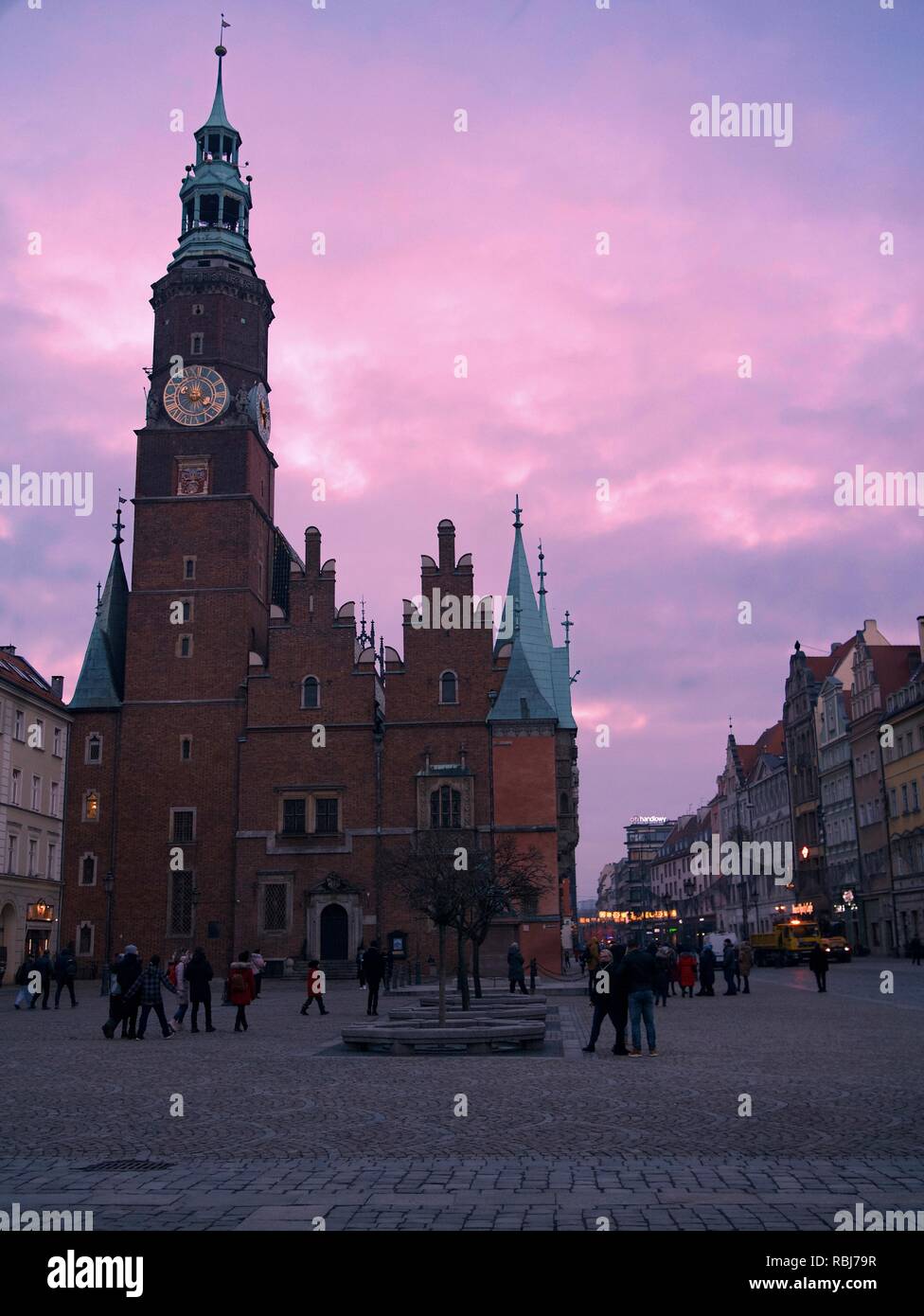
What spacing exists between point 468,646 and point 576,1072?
40989 mm

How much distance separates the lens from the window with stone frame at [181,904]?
55281 mm

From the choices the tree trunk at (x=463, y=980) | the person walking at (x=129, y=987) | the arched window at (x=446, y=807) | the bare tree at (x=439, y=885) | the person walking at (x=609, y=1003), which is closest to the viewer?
the person walking at (x=609, y=1003)

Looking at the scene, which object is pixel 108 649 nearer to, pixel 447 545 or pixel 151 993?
pixel 447 545

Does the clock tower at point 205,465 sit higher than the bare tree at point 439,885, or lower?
higher

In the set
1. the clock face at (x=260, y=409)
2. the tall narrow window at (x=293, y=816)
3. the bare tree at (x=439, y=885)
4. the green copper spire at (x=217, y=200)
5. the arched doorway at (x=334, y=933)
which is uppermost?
the green copper spire at (x=217, y=200)

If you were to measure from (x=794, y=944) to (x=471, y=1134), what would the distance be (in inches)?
2068

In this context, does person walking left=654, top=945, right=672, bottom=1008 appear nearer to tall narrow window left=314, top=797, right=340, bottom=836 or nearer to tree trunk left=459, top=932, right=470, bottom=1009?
tree trunk left=459, top=932, right=470, bottom=1009

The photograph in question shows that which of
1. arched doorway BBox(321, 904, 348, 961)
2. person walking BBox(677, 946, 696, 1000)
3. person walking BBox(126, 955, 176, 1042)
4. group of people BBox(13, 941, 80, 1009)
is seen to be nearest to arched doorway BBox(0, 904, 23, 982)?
group of people BBox(13, 941, 80, 1009)

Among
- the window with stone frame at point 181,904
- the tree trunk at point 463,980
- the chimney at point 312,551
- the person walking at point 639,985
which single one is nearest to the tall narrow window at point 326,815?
the window with stone frame at point 181,904

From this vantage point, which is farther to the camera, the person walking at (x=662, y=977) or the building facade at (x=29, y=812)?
the building facade at (x=29, y=812)

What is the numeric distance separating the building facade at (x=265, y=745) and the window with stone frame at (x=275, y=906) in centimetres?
8

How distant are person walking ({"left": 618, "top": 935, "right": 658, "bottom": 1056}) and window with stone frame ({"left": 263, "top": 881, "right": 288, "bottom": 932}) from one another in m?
38.2

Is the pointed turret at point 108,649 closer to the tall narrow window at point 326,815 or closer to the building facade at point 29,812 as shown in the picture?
the building facade at point 29,812

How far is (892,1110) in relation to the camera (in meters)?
12.1
